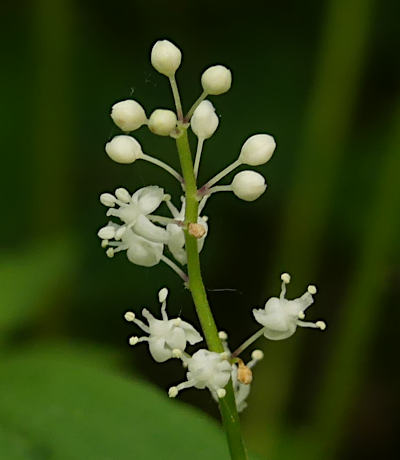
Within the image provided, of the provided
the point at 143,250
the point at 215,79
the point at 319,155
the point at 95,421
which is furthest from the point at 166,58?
the point at 319,155

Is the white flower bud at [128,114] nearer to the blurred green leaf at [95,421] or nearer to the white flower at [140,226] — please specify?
the white flower at [140,226]

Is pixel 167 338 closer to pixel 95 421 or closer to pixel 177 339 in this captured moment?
pixel 177 339

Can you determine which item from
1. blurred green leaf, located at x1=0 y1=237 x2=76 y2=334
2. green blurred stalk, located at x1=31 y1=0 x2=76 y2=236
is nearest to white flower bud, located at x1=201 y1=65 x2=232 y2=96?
blurred green leaf, located at x1=0 y1=237 x2=76 y2=334

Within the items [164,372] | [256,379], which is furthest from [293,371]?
[164,372]

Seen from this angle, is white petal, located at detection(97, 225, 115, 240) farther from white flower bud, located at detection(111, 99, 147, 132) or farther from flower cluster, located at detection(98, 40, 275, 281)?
white flower bud, located at detection(111, 99, 147, 132)

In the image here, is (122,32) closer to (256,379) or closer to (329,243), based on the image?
(329,243)

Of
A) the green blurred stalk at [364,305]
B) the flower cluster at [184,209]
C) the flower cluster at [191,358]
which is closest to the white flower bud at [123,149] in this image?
the flower cluster at [184,209]
